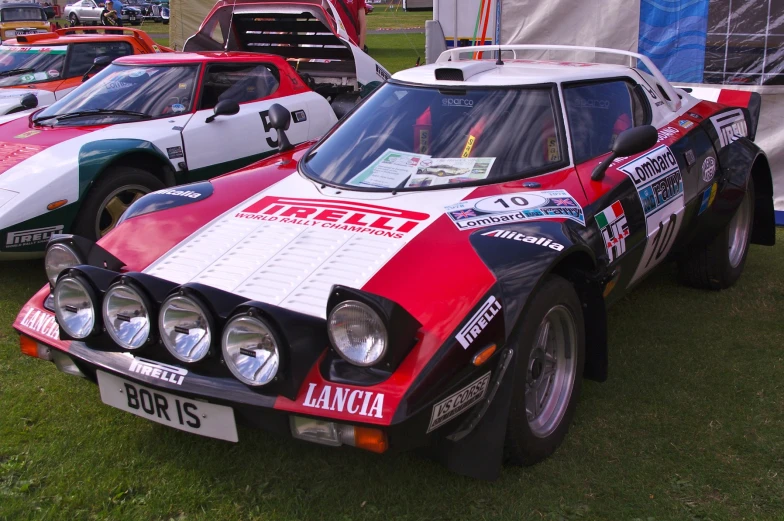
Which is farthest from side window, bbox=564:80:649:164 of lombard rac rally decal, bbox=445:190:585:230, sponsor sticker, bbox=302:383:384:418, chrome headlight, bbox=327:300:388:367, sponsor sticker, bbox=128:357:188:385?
sponsor sticker, bbox=128:357:188:385

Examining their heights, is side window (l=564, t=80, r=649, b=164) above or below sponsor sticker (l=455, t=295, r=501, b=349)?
above

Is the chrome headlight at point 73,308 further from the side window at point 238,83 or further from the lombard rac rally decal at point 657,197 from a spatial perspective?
the side window at point 238,83

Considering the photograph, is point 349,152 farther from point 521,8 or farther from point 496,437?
point 521,8

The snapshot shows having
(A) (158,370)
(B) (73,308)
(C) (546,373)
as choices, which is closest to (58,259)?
(B) (73,308)

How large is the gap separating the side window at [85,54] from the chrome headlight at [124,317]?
6416 mm

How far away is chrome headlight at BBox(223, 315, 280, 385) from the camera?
2248mm

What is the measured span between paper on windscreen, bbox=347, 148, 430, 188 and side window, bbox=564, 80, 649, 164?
75 cm

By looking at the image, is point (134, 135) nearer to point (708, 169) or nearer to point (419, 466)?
point (419, 466)

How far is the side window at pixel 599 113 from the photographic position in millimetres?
3423

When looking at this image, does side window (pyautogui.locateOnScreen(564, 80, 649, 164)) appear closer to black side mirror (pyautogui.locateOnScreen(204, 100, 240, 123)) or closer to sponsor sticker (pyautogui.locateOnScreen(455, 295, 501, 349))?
sponsor sticker (pyautogui.locateOnScreen(455, 295, 501, 349))

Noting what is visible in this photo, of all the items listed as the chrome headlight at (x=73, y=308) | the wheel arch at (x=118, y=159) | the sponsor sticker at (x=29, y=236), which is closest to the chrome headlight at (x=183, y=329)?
the chrome headlight at (x=73, y=308)

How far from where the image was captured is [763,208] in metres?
4.84

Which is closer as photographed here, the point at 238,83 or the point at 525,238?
the point at 525,238

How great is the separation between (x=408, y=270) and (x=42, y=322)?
4.77 feet
